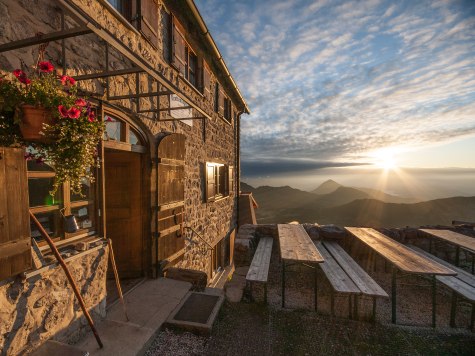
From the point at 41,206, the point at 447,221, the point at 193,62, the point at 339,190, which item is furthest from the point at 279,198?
the point at 41,206

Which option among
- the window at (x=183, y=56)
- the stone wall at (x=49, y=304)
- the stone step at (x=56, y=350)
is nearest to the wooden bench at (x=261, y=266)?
the stone wall at (x=49, y=304)

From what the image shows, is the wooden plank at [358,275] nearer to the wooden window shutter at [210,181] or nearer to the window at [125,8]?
the wooden window shutter at [210,181]

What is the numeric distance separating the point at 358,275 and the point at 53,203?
4.24 metres

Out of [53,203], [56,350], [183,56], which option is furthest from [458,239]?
[183,56]

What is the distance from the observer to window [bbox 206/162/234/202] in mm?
7168

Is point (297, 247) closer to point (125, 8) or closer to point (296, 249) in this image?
point (296, 249)

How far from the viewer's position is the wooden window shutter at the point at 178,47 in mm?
5148

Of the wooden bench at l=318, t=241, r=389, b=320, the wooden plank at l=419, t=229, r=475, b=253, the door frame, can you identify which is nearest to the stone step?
the door frame

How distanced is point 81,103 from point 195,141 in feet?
14.2

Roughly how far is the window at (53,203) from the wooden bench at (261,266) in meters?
2.37

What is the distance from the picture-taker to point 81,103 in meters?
2.06

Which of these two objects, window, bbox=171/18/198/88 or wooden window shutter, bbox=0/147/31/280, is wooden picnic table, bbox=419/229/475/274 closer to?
wooden window shutter, bbox=0/147/31/280

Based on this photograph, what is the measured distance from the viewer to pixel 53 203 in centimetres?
266

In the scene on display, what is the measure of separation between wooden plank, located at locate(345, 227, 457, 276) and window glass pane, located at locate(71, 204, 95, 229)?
14.0ft
